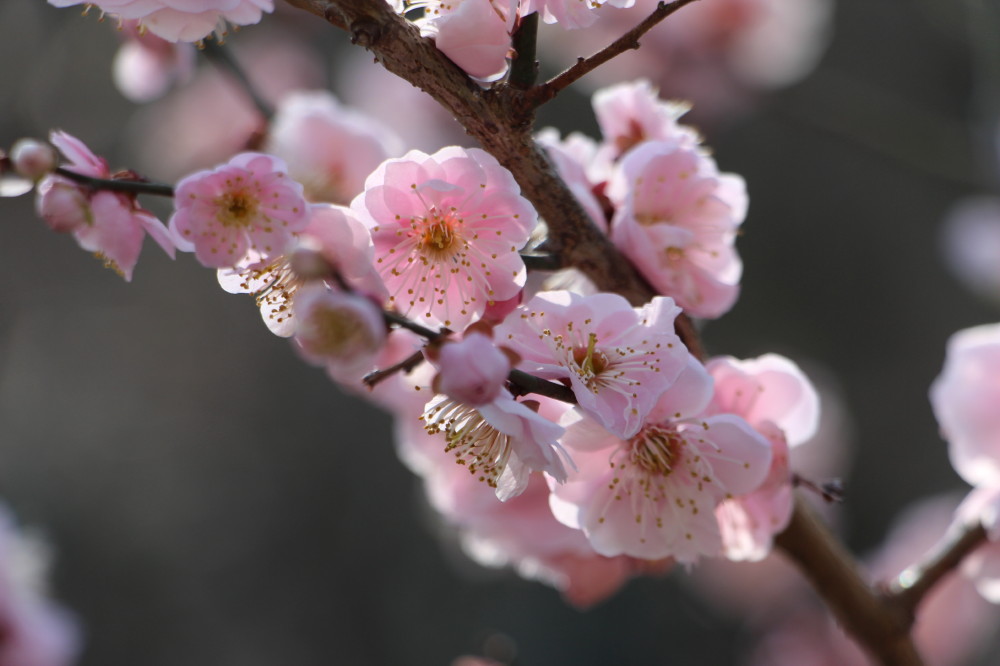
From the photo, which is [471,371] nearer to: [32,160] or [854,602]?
[32,160]

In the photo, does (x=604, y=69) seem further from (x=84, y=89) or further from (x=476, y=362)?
(x=84, y=89)

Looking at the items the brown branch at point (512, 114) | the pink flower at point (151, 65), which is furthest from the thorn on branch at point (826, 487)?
the pink flower at point (151, 65)

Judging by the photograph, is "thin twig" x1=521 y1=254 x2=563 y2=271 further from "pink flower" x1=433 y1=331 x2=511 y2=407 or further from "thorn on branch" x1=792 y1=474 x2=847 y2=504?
"thorn on branch" x1=792 y1=474 x2=847 y2=504

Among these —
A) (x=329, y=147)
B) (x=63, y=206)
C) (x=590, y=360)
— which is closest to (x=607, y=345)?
(x=590, y=360)

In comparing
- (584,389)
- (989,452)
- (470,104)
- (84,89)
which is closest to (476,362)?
(584,389)

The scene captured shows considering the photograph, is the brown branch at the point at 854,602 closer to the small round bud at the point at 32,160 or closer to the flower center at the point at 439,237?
the flower center at the point at 439,237

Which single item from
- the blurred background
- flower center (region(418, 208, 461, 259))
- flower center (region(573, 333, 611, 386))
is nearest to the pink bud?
flower center (region(418, 208, 461, 259))
